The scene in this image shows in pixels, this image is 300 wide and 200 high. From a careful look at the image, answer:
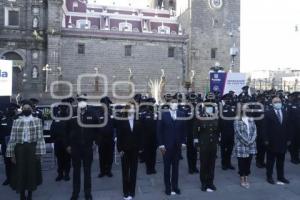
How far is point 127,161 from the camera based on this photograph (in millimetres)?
6582

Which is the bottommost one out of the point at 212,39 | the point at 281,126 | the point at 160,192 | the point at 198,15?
the point at 160,192

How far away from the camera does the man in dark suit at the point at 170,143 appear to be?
6812 mm

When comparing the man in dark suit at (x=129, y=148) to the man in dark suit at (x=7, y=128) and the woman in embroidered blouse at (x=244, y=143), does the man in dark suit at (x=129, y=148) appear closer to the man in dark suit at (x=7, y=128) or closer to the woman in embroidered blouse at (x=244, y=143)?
the woman in embroidered blouse at (x=244, y=143)

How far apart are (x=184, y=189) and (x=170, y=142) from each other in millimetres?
1130

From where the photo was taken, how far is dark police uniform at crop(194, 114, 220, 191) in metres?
7.02

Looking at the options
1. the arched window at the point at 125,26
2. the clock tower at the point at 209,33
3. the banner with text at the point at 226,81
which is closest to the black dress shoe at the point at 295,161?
the banner with text at the point at 226,81

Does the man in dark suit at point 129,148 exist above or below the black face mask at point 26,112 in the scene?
below

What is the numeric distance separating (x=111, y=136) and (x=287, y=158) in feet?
18.0

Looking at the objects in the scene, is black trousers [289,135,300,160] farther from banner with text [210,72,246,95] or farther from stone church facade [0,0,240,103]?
Result: stone church facade [0,0,240,103]

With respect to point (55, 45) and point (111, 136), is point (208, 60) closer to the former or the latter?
point (55, 45)

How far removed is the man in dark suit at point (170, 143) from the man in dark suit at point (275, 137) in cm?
209

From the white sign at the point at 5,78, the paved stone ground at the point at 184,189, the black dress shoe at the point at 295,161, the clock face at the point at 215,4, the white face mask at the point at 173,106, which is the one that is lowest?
the paved stone ground at the point at 184,189

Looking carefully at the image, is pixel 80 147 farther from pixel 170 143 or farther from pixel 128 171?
pixel 170 143

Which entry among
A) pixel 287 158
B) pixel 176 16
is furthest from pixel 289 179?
pixel 176 16
